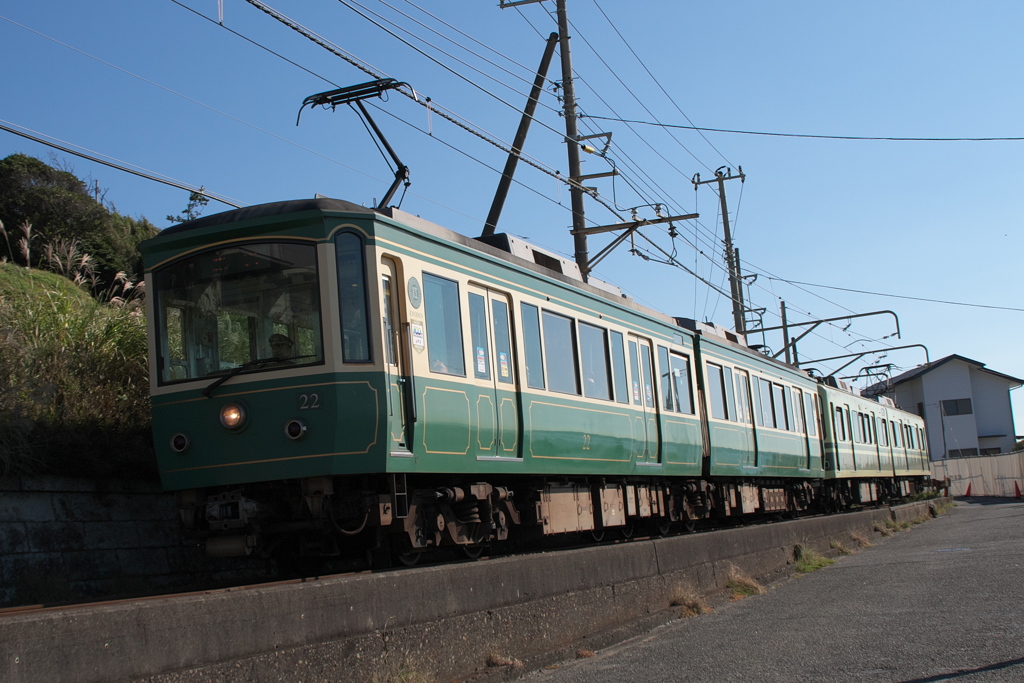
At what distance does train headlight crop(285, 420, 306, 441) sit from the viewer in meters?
6.82

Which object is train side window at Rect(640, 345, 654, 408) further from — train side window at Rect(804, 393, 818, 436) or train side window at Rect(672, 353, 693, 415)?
train side window at Rect(804, 393, 818, 436)

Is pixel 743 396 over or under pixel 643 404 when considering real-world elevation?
over

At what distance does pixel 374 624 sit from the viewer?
495 centimetres

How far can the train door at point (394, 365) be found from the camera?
23.0 feet

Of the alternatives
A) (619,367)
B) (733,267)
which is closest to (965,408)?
(733,267)

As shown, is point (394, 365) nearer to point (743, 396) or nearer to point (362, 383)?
point (362, 383)

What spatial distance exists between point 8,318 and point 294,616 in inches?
246

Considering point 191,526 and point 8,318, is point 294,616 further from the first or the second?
point 8,318

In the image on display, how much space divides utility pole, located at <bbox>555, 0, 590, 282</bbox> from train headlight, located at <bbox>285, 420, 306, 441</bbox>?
963 cm

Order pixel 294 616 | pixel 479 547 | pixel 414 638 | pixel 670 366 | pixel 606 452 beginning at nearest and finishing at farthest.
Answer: pixel 294 616
pixel 414 638
pixel 479 547
pixel 606 452
pixel 670 366

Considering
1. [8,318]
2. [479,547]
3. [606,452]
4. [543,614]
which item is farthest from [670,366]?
[8,318]

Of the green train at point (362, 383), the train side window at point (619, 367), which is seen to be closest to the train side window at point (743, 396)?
the train side window at point (619, 367)

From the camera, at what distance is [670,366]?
12750 mm

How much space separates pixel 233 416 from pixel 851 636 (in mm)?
4424
